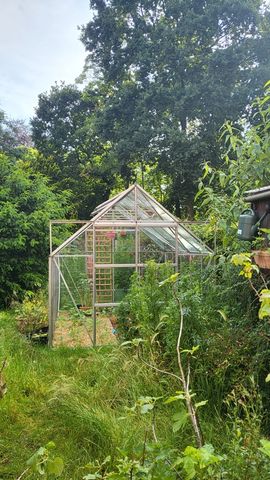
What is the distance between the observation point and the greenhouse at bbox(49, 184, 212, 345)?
5629 millimetres

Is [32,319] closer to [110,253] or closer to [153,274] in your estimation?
[110,253]

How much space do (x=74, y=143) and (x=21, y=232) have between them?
8708 mm

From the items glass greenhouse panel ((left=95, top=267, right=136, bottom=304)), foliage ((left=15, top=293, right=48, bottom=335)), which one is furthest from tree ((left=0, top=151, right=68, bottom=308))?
foliage ((left=15, top=293, right=48, bottom=335))

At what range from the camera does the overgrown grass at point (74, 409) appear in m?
2.41

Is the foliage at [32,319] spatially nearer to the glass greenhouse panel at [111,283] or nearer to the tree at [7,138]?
the glass greenhouse panel at [111,283]

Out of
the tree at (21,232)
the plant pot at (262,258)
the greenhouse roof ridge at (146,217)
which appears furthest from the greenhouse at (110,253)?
the plant pot at (262,258)

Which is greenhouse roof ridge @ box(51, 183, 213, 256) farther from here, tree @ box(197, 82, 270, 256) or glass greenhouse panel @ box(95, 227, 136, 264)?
tree @ box(197, 82, 270, 256)

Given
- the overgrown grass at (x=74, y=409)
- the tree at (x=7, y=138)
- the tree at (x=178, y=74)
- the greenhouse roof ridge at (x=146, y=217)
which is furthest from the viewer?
the tree at (x=7, y=138)

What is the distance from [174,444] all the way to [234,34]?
1350 cm

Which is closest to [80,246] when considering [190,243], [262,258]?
[190,243]

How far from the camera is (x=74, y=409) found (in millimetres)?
2764

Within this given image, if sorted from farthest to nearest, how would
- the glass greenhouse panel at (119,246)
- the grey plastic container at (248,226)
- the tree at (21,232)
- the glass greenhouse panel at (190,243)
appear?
the tree at (21,232), the glass greenhouse panel at (119,246), the glass greenhouse panel at (190,243), the grey plastic container at (248,226)

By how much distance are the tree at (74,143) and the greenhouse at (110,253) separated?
23.4ft

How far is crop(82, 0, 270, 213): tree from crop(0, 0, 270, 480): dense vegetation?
5cm
